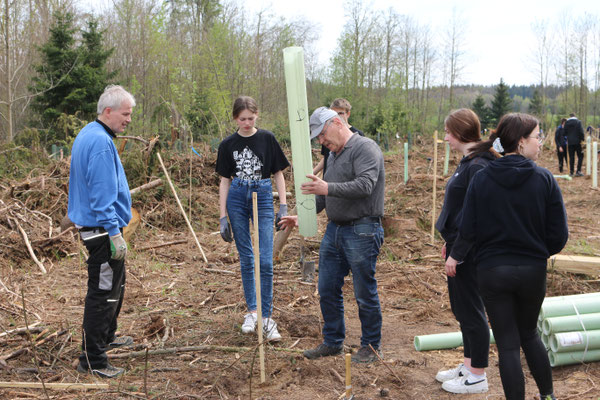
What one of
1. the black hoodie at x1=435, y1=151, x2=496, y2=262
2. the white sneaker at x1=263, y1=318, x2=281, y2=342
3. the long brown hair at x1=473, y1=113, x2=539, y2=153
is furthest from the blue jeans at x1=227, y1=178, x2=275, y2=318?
the long brown hair at x1=473, y1=113, x2=539, y2=153

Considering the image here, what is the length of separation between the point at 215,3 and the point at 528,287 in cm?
2478

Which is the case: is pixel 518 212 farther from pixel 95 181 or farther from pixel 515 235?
pixel 95 181

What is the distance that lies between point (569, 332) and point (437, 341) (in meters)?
1.00

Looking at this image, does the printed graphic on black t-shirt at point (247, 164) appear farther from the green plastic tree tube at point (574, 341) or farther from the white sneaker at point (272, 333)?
the green plastic tree tube at point (574, 341)

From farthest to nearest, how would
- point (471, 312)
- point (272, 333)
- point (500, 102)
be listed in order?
point (500, 102) → point (272, 333) → point (471, 312)

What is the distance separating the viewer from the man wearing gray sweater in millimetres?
3525

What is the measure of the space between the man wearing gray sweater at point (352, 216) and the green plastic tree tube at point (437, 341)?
0.48m

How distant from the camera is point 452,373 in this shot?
3521 millimetres

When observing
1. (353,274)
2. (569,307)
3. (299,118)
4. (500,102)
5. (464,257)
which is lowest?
(569,307)

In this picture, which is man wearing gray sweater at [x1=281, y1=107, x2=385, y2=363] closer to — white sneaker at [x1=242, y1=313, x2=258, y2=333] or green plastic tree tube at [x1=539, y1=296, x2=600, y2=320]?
white sneaker at [x1=242, y1=313, x2=258, y2=333]

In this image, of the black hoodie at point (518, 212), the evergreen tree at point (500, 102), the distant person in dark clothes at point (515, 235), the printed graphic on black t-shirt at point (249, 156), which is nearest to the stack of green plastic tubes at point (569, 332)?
the distant person in dark clothes at point (515, 235)

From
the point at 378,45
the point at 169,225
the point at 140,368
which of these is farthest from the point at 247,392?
the point at 378,45

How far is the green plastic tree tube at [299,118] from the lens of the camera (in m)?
3.08

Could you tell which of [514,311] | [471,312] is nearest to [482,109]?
[471,312]
